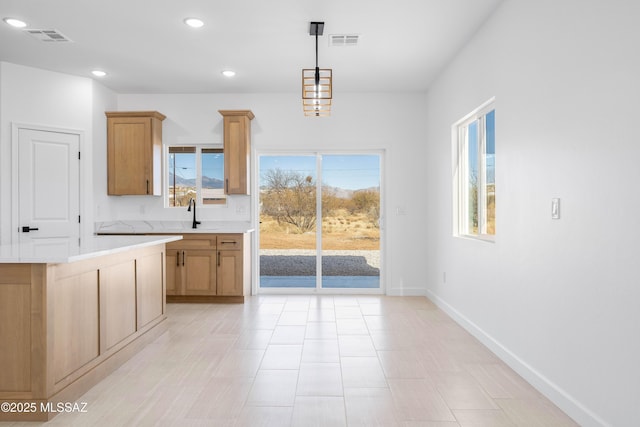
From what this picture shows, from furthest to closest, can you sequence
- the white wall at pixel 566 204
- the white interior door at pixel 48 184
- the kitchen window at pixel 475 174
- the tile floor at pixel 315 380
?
the white interior door at pixel 48 184 → the kitchen window at pixel 475 174 → the tile floor at pixel 315 380 → the white wall at pixel 566 204

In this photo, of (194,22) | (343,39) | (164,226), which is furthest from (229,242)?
(343,39)

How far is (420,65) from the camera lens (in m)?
4.73

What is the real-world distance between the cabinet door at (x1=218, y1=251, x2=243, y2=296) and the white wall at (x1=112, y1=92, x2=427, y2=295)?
0.71m

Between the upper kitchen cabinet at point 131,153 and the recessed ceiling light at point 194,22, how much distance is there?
207 cm

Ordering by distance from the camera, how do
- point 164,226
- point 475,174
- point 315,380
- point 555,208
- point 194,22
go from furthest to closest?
point 164,226 → point 475,174 → point 194,22 → point 315,380 → point 555,208

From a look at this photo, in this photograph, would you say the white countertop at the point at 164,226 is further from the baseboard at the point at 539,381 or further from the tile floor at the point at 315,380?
the baseboard at the point at 539,381

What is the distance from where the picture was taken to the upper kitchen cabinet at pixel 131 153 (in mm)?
5484

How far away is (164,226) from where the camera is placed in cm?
578

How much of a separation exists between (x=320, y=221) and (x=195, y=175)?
180cm

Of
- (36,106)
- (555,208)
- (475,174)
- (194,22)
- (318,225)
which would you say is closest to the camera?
(555,208)

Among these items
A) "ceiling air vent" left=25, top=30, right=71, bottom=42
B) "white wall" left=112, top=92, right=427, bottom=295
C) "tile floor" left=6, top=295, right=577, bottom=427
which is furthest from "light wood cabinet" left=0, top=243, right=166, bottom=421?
"white wall" left=112, top=92, right=427, bottom=295

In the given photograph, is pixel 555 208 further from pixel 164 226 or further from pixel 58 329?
pixel 164 226

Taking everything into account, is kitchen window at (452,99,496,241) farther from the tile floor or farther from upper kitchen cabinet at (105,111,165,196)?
upper kitchen cabinet at (105,111,165,196)

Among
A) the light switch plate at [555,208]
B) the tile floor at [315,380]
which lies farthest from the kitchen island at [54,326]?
the light switch plate at [555,208]
